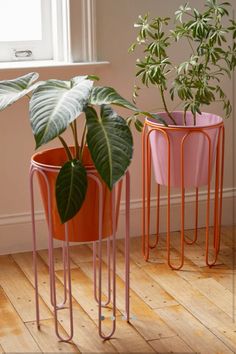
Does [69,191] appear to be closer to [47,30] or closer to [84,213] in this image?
[84,213]

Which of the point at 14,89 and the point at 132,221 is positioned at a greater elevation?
the point at 14,89

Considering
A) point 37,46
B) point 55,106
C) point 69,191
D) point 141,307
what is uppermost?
point 37,46

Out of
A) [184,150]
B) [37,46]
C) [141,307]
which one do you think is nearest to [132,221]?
[184,150]

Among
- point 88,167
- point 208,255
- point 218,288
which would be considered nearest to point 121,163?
point 88,167

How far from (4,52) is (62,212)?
1.25 metres

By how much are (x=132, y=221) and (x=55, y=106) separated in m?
1.37

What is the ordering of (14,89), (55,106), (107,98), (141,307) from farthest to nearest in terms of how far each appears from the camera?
(141,307) → (14,89) → (107,98) → (55,106)

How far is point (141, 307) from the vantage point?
2.97 meters

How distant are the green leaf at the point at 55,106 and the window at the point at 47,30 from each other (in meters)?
0.87

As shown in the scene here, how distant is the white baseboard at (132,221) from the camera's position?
3498 mm

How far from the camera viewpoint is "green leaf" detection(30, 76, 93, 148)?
2328 millimetres

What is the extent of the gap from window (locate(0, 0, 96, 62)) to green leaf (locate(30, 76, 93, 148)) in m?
0.87

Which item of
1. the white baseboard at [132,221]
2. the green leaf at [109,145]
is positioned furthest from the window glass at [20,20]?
the green leaf at [109,145]

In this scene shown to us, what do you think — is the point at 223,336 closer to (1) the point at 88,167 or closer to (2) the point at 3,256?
(1) the point at 88,167
